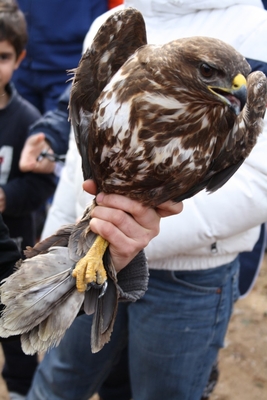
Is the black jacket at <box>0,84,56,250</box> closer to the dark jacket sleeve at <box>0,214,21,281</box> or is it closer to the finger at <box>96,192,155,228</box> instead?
the dark jacket sleeve at <box>0,214,21,281</box>

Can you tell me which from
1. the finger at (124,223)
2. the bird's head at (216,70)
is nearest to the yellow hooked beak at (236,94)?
the bird's head at (216,70)

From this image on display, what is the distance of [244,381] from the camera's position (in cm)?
400

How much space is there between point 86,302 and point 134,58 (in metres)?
0.88

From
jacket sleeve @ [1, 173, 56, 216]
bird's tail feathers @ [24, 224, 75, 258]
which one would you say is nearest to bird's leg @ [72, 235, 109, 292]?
bird's tail feathers @ [24, 224, 75, 258]

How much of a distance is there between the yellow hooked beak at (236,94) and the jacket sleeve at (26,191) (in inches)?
64.3

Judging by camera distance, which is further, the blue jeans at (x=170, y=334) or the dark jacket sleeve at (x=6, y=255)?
the blue jeans at (x=170, y=334)

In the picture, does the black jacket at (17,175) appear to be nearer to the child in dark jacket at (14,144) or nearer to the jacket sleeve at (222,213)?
the child in dark jacket at (14,144)

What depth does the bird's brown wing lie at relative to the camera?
1985 mm

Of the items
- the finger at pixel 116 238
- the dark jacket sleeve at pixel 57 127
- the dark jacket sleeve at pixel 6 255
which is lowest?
the dark jacket sleeve at pixel 57 127

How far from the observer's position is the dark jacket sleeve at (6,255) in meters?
1.93

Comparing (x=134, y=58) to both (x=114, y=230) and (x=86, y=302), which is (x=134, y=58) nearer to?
(x=114, y=230)

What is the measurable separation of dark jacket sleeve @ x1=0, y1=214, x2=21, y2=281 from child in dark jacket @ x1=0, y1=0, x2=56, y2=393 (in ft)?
3.76

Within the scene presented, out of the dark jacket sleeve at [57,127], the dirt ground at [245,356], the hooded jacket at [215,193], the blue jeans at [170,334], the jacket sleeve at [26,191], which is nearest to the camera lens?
the hooded jacket at [215,193]

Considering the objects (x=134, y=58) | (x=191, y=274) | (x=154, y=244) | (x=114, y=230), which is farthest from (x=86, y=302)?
(x=134, y=58)
